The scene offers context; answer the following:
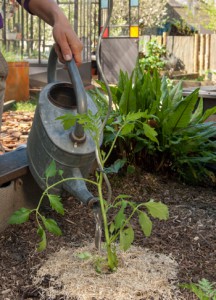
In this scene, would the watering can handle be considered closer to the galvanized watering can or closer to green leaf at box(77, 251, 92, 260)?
the galvanized watering can

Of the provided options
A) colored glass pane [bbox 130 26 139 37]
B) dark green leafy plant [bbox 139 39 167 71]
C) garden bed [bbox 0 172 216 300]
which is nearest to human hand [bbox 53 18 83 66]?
garden bed [bbox 0 172 216 300]

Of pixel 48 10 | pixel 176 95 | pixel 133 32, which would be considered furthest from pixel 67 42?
pixel 133 32

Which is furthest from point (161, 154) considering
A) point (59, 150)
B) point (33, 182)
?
point (59, 150)

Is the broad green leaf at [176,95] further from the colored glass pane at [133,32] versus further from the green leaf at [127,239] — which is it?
the colored glass pane at [133,32]

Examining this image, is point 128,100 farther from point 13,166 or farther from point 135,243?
point 135,243

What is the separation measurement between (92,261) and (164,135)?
116 cm

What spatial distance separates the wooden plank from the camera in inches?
96.4

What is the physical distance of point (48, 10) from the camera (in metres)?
2.44

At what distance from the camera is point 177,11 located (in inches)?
1331

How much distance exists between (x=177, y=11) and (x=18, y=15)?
2581cm

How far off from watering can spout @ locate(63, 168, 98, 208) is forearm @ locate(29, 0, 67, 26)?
0.59 meters

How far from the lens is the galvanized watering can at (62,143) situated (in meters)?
2.19

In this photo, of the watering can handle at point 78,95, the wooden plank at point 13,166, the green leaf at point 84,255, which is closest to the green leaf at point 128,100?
the wooden plank at point 13,166

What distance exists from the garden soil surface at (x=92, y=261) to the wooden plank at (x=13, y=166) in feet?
0.61
